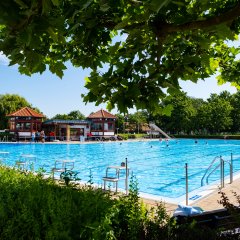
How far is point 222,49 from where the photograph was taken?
555 centimetres

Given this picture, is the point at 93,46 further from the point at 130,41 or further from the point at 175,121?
the point at 175,121

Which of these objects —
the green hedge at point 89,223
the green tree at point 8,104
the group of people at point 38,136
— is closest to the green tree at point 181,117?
the group of people at point 38,136

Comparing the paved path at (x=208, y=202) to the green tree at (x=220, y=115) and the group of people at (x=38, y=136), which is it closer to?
the group of people at (x=38, y=136)

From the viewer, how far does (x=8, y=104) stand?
6269 cm

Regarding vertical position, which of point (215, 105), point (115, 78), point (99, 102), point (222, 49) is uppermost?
point (215, 105)

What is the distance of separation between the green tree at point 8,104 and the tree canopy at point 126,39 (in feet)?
201

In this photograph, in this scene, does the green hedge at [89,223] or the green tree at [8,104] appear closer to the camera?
the green hedge at [89,223]

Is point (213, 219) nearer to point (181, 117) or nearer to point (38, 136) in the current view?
Result: point (38, 136)

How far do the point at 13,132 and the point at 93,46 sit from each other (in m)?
48.3

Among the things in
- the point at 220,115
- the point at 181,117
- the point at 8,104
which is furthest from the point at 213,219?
the point at 181,117

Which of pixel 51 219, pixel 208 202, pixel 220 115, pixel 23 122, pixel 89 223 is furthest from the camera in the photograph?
pixel 220 115

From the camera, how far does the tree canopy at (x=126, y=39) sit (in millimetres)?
1986

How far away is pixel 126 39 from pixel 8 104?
209 feet

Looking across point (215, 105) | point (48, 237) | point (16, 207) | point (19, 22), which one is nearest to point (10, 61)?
point (19, 22)
